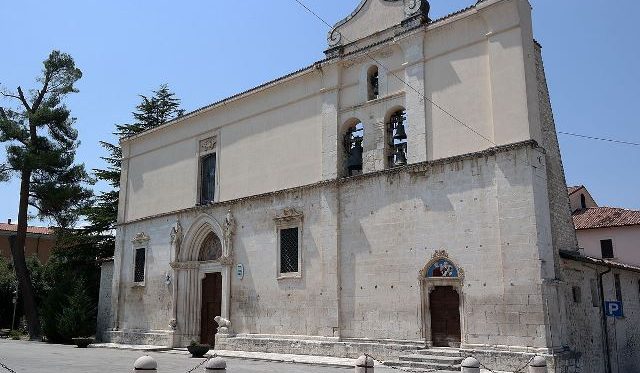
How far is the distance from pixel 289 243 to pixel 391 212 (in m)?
4.19

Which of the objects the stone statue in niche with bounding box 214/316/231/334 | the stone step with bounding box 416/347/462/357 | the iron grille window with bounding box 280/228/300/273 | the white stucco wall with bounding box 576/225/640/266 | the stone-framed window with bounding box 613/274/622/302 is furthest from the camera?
the white stucco wall with bounding box 576/225/640/266

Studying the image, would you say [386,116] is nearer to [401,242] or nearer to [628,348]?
[401,242]

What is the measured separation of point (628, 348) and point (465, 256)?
6715mm

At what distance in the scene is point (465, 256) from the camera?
14.5m

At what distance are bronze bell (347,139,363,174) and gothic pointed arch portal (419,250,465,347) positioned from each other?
4.20 metres

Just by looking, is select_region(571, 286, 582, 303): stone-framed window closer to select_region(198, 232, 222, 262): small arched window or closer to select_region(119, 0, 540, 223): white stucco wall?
select_region(119, 0, 540, 223): white stucco wall

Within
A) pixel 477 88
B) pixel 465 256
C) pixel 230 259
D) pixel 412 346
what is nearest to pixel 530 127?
pixel 477 88

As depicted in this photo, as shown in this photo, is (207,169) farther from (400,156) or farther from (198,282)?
(400,156)

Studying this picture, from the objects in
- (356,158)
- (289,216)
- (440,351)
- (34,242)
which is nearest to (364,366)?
(440,351)

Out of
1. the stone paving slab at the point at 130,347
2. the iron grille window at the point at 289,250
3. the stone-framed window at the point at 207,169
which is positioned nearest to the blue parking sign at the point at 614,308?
the iron grille window at the point at 289,250

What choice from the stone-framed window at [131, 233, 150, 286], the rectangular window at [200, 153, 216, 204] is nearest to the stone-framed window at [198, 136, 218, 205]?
the rectangular window at [200, 153, 216, 204]

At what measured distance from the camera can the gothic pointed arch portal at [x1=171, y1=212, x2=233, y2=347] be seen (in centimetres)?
2164

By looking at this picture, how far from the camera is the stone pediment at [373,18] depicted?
55.5ft

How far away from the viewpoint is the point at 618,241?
3178 cm
